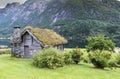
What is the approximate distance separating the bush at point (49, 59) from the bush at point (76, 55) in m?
5.20

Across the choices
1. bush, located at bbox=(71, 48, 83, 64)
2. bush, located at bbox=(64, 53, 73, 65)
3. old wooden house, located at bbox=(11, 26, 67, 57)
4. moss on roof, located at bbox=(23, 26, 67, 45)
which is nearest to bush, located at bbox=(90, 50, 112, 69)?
bush, located at bbox=(71, 48, 83, 64)

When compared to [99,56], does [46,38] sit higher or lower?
higher

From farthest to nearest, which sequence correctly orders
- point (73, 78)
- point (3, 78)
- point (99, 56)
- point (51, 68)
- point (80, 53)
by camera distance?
point (80, 53)
point (99, 56)
point (51, 68)
point (73, 78)
point (3, 78)

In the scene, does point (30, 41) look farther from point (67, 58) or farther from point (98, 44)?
point (98, 44)

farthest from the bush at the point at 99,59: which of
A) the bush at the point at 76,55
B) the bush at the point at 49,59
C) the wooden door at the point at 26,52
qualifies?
the wooden door at the point at 26,52

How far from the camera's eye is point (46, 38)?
43031mm

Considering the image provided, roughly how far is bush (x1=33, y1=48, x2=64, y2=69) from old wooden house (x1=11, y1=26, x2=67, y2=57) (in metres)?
6.65

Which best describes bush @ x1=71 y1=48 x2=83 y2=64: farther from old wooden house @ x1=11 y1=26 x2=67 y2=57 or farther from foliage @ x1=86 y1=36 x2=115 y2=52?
foliage @ x1=86 y1=36 x2=115 y2=52

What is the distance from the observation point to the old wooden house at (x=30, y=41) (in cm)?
4197

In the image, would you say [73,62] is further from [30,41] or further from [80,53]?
[30,41]

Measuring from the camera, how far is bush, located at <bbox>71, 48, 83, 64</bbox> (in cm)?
3969

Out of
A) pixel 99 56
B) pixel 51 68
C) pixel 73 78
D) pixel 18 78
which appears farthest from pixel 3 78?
pixel 99 56

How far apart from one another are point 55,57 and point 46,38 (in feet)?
31.8

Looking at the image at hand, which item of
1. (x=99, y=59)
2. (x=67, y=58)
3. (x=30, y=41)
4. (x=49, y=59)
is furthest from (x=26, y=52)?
(x=99, y=59)
